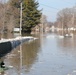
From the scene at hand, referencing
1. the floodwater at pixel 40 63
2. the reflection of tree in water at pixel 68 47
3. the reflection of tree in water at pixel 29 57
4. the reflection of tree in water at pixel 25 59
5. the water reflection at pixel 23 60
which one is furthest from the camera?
the reflection of tree in water at pixel 68 47

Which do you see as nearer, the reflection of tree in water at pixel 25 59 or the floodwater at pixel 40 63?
the floodwater at pixel 40 63

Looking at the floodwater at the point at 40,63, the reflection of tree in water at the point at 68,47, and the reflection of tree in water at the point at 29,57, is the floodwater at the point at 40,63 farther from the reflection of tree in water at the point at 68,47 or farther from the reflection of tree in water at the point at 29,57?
the reflection of tree in water at the point at 68,47

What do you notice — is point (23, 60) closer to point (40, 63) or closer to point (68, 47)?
point (40, 63)

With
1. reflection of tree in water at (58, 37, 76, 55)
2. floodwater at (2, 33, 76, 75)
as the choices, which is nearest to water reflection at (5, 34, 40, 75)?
floodwater at (2, 33, 76, 75)

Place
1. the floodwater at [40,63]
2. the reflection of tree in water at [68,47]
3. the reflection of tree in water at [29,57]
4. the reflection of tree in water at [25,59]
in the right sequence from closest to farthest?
the floodwater at [40,63], the reflection of tree in water at [25,59], the reflection of tree in water at [29,57], the reflection of tree in water at [68,47]

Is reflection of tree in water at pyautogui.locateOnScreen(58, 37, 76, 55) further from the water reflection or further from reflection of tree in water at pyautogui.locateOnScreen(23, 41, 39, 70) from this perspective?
the water reflection

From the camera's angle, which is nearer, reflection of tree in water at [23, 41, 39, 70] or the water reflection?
the water reflection

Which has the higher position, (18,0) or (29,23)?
(18,0)

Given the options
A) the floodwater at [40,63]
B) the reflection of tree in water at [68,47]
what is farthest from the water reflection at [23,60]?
the reflection of tree in water at [68,47]

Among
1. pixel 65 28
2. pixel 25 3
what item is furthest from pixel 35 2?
pixel 65 28

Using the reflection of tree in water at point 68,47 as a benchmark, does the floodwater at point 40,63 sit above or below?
above

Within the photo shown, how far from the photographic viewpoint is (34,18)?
255ft

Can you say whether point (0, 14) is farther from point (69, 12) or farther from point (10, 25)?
point (69, 12)

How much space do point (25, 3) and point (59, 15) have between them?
286 feet
